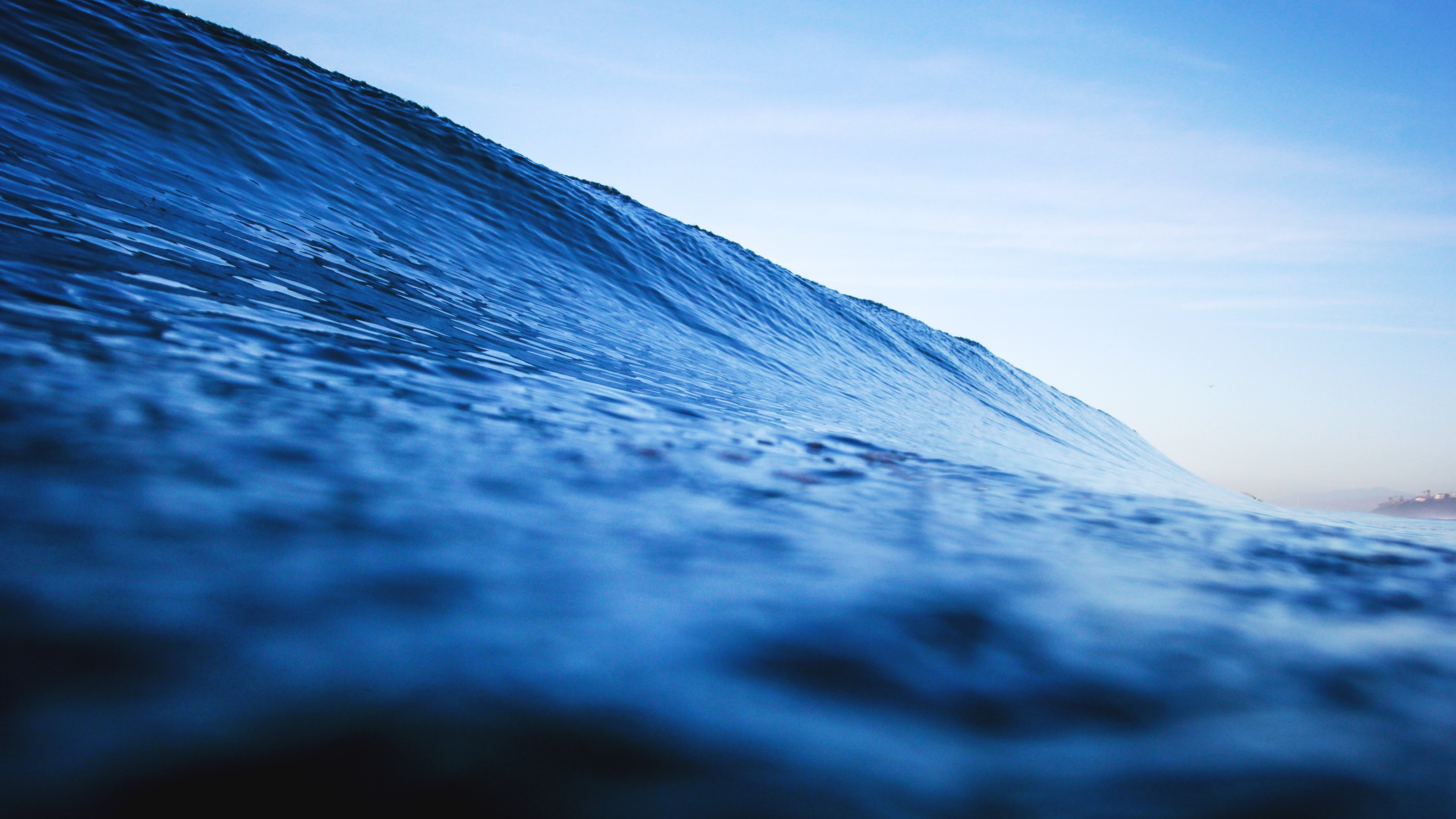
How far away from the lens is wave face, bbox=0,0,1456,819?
567mm

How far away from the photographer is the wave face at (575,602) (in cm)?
57

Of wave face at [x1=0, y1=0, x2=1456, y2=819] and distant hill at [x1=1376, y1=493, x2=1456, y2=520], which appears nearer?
wave face at [x1=0, y1=0, x2=1456, y2=819]

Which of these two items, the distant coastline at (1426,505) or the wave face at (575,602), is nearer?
the wave face at (575,602)

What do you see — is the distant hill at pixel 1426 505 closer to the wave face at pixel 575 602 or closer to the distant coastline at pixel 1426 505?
the distant coastline at pixel 1426 505

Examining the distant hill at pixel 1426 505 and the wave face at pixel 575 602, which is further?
the distant hill at pixel 1426 505

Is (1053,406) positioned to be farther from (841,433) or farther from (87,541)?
(87,541)

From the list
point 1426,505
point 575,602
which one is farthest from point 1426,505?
point 575,602

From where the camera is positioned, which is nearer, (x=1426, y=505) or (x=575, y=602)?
(x=575, y=602)

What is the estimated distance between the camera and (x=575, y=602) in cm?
88

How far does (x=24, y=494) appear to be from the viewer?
0.86 metres

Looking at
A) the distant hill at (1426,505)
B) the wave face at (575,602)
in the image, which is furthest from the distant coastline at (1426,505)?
the wave face at (575,602)

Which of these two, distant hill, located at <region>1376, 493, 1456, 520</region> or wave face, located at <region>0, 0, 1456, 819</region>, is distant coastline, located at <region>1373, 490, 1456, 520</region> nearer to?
distant hill, located at <region>1376, 493, 1456, 520</region>

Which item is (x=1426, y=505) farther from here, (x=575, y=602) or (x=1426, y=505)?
(x=575, y=602)

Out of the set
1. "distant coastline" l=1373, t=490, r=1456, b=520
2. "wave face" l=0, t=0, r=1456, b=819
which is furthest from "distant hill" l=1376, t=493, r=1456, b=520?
"wave face" l=0, t=0, r=1456, b=819
